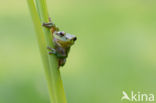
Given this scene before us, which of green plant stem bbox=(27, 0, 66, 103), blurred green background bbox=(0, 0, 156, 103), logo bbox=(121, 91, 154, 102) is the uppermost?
green plant stem bbox=(27, 0, 66, 103)

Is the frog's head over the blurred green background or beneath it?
over

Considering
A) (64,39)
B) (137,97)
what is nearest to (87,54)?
(137,97)

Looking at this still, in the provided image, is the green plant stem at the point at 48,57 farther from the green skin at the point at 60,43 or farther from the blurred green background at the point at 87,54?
the blurred green background at the point at 87,54

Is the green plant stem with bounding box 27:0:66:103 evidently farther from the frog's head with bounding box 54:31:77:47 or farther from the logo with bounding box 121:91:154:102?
the logo with bounding box 121:91:154:102

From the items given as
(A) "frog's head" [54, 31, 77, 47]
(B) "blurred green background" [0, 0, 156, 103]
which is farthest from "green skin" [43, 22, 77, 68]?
(B) "blurred green background" [0, 0, 156, 103]

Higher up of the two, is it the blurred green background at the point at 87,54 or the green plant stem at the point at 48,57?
the green plant stem at the point at 48,57

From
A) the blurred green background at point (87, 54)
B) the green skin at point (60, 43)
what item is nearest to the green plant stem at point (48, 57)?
the green skin at point (60, 43)

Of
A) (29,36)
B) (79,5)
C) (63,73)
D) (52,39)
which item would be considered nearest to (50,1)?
(79,5)

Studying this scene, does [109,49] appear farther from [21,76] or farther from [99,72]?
[21,76]
